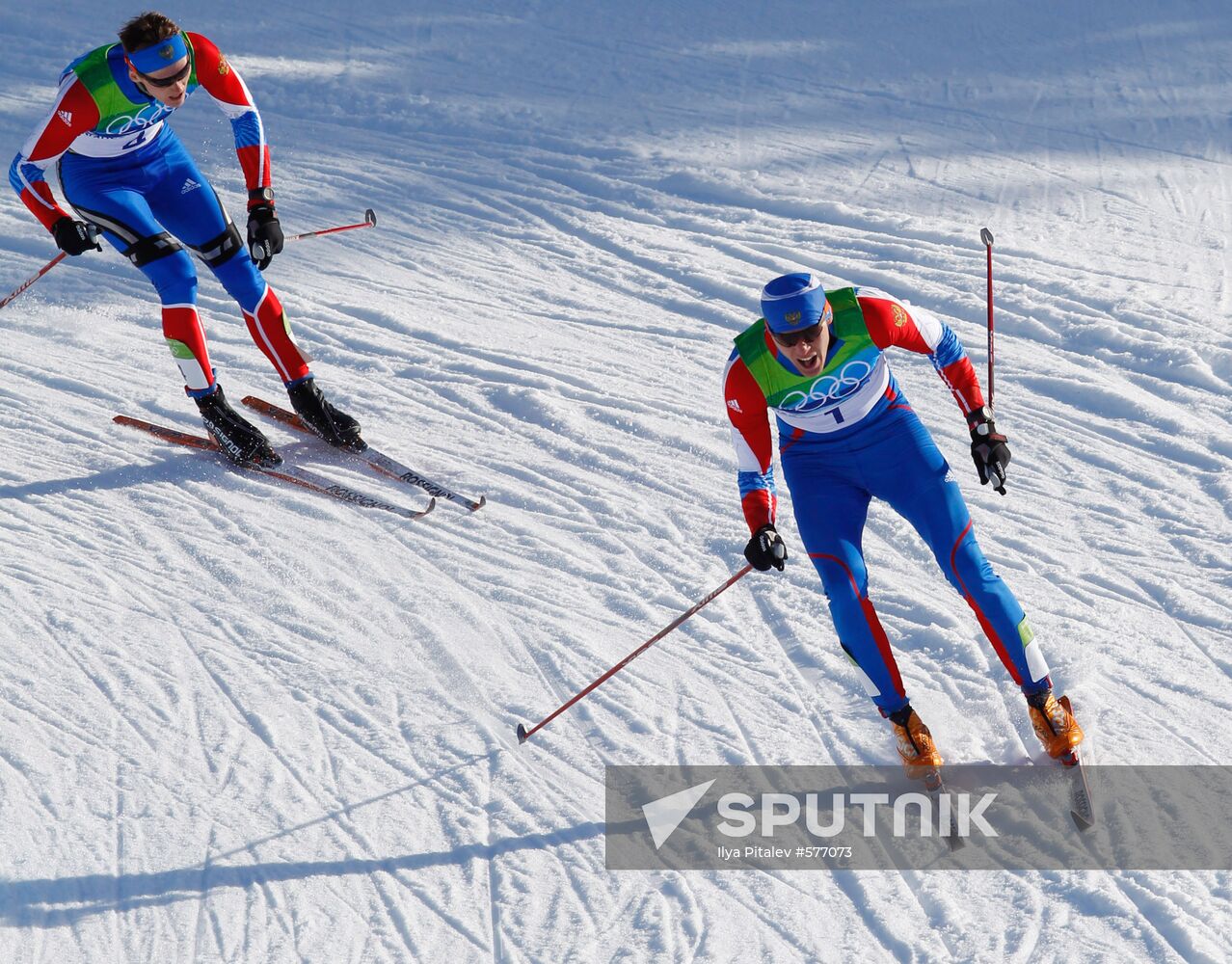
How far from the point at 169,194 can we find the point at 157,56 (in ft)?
2.34

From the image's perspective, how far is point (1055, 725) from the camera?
3869mm

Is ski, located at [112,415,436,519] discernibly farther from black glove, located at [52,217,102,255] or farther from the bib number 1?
the bib number 1

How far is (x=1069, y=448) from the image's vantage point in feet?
18.6

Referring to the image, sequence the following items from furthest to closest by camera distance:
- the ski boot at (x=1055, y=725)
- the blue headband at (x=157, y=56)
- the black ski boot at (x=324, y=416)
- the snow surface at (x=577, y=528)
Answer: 1. the black ski boot at (x=324, y=416)
2. the blue headband at (x=157, y=56)
3. the ski boot at (x=1055, y=725)
4. the snow surface at (x=577, y=528)

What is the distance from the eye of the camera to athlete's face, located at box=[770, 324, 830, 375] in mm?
3688

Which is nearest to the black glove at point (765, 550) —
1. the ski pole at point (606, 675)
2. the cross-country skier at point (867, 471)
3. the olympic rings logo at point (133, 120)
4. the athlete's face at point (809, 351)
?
the cross-country skier at point (867, 471)

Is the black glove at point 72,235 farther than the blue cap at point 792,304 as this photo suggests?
Yes

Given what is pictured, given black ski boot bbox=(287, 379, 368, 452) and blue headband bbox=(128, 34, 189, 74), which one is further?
black ski boot bbox=(287, 379, 368, 452)

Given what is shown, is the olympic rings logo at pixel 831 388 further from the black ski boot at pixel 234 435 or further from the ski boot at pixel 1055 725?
the black ski boot at pixel 234 435

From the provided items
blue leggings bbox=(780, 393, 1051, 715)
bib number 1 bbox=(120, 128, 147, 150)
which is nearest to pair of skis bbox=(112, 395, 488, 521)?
bib number 1 bbox=(120, 128, 147, 150)

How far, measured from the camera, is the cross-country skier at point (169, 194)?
5086mm

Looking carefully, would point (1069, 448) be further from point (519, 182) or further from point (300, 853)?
point (519, 182)

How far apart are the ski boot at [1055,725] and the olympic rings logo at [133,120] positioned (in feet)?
13.5

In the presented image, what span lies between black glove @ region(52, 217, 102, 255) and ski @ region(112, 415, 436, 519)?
0.99m
